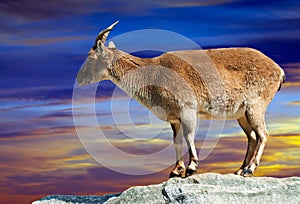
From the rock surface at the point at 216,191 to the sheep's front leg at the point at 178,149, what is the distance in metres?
0.93

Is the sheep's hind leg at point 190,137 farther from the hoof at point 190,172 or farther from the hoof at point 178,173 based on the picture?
the hoof at point 178,173

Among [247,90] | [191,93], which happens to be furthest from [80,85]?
[247,90]

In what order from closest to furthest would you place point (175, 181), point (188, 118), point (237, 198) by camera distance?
point (237, 198) → point (175, 181) → point (188, 118)

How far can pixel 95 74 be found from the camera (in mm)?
12430

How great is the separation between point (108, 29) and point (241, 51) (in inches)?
109

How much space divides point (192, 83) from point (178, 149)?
4.31 feet

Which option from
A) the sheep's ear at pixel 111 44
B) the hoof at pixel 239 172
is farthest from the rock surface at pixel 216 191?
the sheep's ear at pixel 111 44

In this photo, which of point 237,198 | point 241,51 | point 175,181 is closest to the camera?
point 237,198

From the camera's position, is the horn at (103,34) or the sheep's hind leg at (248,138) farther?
the sheep's hind leg at (248,138)

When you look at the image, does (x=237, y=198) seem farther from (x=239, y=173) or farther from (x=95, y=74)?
(x=95, y=74)

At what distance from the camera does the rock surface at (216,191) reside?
10.4 m

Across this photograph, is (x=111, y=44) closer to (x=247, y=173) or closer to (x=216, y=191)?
(x=247, y=173)

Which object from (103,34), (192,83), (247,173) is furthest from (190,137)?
(103,34)

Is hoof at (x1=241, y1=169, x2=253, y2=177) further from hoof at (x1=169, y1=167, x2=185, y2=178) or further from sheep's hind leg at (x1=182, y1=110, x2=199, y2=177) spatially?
hoof at (x1=169, y1=167, x2=185, y2=178)
